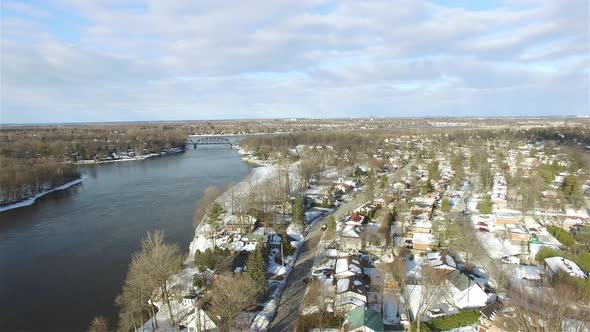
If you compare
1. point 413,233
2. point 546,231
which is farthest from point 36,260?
point 546,231

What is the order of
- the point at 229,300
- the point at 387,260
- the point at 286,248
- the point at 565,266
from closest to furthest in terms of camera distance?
the point at 229,300
the point at 565,266
the point at 387,260
the point at 286,248

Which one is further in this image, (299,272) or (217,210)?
(217,210)

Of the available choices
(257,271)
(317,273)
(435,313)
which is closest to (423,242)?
(435,313)

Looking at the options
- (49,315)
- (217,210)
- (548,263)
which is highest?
(217,210)

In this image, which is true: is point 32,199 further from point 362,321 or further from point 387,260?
point 362,321

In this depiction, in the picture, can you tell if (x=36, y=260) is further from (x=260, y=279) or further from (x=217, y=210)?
(x=260, y=279)
